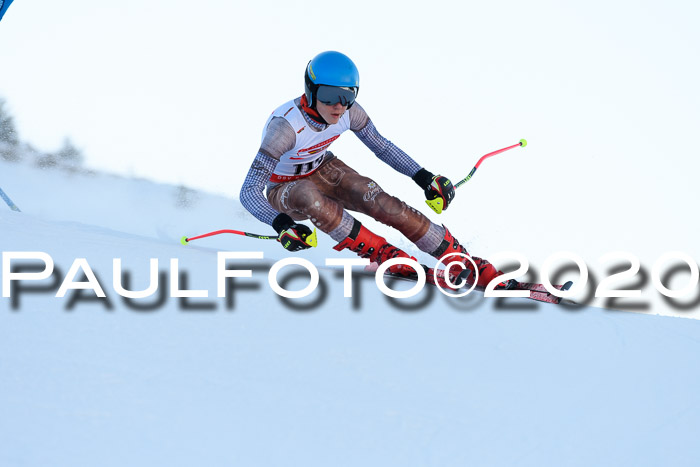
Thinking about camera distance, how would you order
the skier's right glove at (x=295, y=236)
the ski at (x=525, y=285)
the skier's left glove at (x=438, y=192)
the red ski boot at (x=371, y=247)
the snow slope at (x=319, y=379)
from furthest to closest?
the skier's left glove at (x=438, y=192), the red ski boot at (x=371, y=247), the ski at (x=525, y=285), the skier's right glove at (x=295, y=236), the snow slope at (x=319, y=379)

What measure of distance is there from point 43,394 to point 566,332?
249cm

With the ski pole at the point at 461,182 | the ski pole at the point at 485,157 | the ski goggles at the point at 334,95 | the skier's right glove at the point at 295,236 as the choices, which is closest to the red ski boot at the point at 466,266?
the ski pole at the point at 461,182

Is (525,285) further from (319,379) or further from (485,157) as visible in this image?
(319,379)

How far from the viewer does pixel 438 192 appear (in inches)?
184

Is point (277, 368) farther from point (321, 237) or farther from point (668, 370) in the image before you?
point (321, 237)

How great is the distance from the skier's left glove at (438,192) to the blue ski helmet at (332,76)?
891mm

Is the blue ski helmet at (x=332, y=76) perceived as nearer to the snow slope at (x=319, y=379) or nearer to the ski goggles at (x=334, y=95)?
the ski goggles at (x=334, y=95)

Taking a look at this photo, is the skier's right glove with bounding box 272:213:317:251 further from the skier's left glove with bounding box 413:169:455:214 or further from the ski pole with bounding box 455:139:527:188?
the ski pole with bounding box 455:139:527:188

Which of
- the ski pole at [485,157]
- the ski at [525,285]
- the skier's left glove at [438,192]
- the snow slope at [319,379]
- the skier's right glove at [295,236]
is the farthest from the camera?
the ski pole at [485,157]

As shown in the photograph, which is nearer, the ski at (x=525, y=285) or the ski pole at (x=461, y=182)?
the ski at (x=525, y=285)

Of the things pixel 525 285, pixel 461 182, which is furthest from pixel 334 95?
pixel 525 285

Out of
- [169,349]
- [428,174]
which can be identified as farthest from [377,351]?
[428,174]

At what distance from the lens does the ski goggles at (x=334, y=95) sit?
414 centimetres

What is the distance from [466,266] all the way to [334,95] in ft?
4.74
